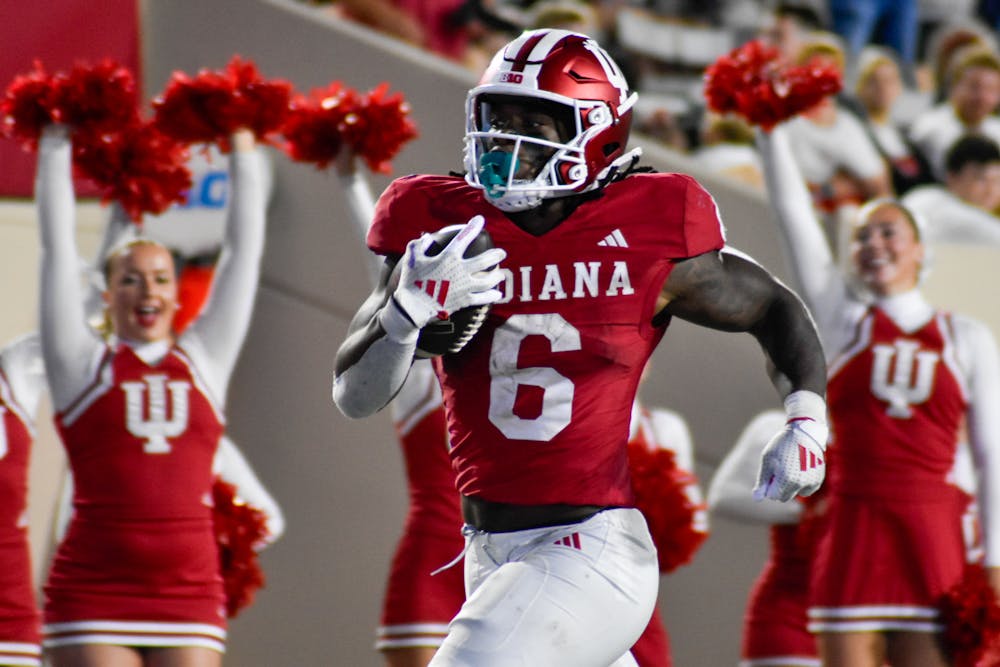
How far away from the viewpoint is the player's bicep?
10.8 feet

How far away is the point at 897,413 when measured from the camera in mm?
5133

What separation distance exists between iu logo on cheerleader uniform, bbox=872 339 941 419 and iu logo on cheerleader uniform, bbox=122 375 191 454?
215cm

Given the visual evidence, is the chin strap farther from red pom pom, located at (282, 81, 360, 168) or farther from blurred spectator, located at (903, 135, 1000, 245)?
blurred spectator, located at (903, 135, 1000, 245)

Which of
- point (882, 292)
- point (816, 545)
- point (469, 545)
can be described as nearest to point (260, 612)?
point (816, 545)

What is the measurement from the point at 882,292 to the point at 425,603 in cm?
178

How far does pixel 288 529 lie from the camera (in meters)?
6.58

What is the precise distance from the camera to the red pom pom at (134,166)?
16.5ft

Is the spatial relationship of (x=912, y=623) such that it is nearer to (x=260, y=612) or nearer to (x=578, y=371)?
(x=578, y=371)

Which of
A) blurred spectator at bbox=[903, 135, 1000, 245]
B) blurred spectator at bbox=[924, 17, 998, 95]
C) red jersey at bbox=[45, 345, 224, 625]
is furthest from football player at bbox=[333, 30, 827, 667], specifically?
blurred spectator at bbox=[924, 17, 998, 95]

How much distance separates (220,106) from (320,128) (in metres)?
0.34

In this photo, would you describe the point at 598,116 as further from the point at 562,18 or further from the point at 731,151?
the point at 731,151

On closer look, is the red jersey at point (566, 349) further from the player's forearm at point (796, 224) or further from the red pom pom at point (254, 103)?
the player's forearm at point (796, 224)

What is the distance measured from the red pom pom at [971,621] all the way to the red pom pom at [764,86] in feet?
5.18

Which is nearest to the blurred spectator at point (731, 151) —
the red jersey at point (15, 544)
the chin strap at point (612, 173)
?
the red jersey at point (15, 544)
